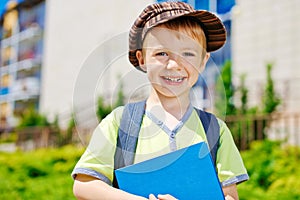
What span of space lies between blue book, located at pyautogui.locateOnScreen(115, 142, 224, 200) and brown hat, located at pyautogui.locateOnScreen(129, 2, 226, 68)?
0.96 ft

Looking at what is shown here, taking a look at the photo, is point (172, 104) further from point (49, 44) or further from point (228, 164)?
point (49, 44)

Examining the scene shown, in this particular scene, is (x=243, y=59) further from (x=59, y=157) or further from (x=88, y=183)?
(x=88, y=183)

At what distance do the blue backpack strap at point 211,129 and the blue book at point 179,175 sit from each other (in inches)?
4.8

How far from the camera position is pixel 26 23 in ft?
86.6

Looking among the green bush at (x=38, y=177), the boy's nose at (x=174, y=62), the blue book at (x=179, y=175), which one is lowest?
the green bush at (x=38, y=177)

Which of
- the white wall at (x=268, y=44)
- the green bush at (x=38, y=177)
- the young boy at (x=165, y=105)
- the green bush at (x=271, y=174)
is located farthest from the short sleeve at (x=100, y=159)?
the white wall at (x=268, y=44)

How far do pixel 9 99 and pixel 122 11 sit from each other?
14.8m

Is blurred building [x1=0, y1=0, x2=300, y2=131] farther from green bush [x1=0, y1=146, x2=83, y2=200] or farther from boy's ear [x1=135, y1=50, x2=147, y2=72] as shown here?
green bush [x1=0, y1=146, x2=83, y2=200]

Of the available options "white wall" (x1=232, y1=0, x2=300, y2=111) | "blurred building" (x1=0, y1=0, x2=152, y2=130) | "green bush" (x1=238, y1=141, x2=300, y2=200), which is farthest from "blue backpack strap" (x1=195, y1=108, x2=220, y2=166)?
"white wall" (x1=232, y1=0, x2=300, y2=111)

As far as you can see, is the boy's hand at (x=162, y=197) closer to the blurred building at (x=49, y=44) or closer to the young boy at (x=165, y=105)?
the young boy at (x=165, y=105)

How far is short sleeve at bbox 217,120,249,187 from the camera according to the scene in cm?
114

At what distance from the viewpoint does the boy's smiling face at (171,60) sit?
111 cm

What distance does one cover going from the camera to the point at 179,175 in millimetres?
1027

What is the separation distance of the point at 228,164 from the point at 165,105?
215mm
